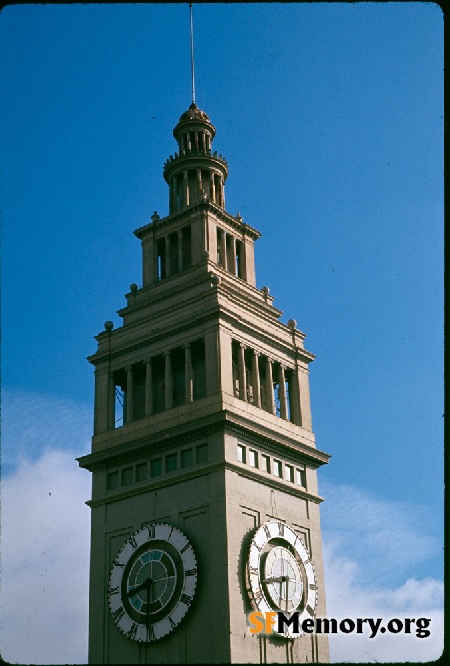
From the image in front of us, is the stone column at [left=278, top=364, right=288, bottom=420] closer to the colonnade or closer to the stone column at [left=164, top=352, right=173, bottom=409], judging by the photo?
the colonnade

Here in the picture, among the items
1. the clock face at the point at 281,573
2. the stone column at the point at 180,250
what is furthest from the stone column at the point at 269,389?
the stone column at the point at 180,250

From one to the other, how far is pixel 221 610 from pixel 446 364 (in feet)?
93.1

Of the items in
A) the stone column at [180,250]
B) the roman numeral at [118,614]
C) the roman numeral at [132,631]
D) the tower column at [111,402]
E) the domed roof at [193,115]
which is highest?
the domed roof at [193,115]

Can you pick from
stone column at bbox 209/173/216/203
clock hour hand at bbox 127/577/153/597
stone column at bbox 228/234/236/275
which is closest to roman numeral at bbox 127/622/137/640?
clock hour hand at bbox 127/577/153/597

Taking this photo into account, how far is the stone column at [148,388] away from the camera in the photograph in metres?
53.7

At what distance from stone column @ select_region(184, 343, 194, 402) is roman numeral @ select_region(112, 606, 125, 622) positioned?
10.9m

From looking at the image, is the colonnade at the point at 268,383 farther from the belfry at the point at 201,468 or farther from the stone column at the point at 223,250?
the stone column at the point at 223,250

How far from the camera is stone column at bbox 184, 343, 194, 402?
2057 inches

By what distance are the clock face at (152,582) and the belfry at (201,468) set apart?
0.22 ft

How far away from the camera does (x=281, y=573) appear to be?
49594 mm

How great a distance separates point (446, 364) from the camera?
20469mm

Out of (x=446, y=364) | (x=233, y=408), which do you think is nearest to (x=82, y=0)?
(x=446, y=364)

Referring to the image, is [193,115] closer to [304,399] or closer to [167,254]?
[167,254]

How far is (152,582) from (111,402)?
1119cm
